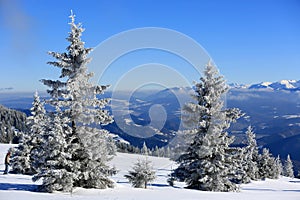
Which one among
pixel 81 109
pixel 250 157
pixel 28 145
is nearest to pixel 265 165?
pixel 250 157

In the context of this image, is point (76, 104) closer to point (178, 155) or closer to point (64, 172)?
point (64, 172)

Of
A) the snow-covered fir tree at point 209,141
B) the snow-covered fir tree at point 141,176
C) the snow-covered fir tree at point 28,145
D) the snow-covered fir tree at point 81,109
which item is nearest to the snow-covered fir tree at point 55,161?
the snow-covered fir tree at point 81,109

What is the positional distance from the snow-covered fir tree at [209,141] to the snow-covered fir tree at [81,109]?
810 cm

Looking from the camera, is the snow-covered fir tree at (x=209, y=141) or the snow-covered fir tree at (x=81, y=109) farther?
the snow-covered fir tree at (x=209, y=141)

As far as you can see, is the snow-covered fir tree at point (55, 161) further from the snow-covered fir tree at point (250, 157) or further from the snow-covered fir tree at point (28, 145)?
the snow-covered fir tree at point (250, 157)

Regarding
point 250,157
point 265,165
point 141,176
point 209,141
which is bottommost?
point 265,165

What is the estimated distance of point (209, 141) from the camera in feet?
75.4

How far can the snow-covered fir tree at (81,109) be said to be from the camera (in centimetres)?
1677

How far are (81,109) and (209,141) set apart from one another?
10.5m

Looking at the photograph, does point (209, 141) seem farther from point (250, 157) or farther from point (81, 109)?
point (250, 157)

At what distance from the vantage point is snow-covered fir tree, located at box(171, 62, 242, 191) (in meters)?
22.7

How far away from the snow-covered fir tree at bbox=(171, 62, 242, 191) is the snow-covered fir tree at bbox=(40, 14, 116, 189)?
26.6ft

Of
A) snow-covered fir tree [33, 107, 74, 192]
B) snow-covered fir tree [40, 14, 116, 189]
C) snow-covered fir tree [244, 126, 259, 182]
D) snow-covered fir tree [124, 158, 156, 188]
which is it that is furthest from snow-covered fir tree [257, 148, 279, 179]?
snow-covered fir tree [33, 107, 74, 192]

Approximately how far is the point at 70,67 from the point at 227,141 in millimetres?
13066
